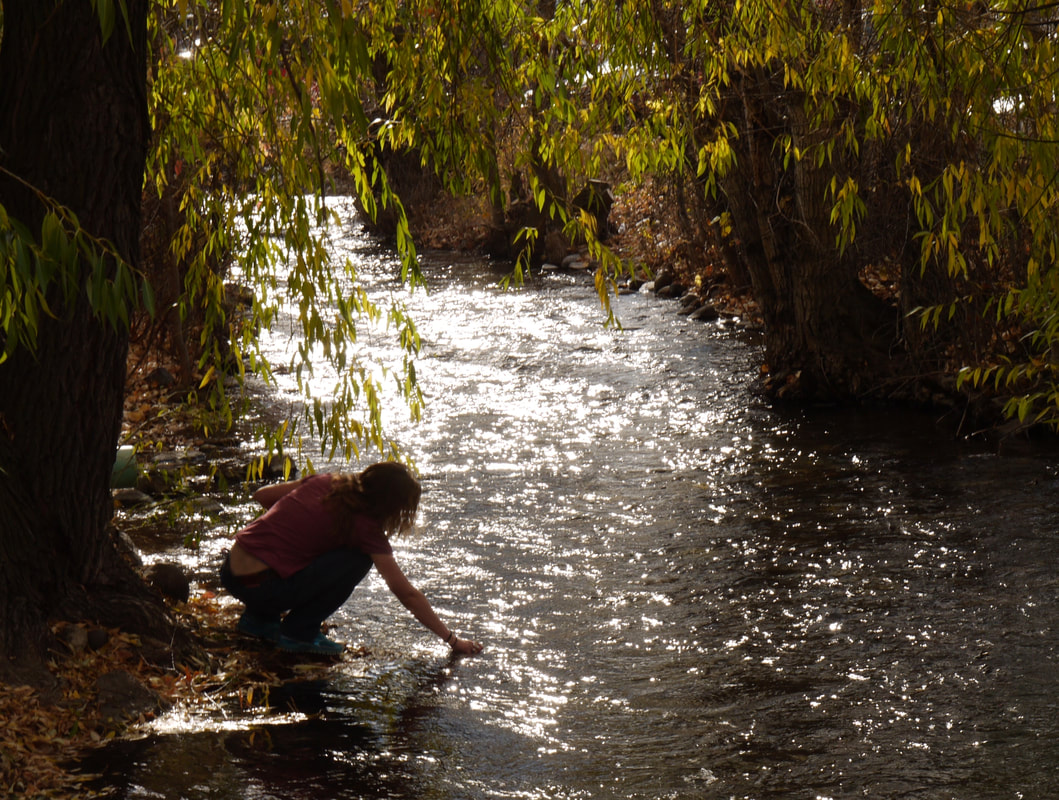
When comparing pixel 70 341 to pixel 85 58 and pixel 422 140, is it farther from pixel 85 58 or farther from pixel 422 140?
pixel 422 140

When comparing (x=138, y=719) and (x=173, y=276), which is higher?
(x=173, y=276)

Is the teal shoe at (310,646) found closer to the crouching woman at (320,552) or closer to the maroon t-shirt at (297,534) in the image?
the crouching woman at (320,552)

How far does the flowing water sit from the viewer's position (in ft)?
15.2

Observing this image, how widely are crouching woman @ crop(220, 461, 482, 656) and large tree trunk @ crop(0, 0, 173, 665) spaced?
0.93 m

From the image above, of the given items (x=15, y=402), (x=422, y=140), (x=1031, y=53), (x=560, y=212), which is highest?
(x=1031, y=53)

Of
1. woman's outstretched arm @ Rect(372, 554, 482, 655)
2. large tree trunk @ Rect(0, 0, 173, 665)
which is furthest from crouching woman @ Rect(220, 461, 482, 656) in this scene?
large tree trunk @ Rect(0, 0, 173, 665)

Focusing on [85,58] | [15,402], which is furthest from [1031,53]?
[15,402]

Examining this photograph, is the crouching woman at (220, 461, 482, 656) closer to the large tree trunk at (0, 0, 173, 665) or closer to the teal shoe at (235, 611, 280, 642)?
the teal shoe at (235, 611, 280, 642)

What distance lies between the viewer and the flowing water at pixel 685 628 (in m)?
4.64

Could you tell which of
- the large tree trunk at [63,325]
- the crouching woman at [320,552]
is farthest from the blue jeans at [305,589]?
the large tree trunk at [63,325]

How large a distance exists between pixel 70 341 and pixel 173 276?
270 inches

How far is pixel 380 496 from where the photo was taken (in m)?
5.75

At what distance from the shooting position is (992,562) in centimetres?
725

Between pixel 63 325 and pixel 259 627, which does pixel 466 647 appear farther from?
pixel 63 325
